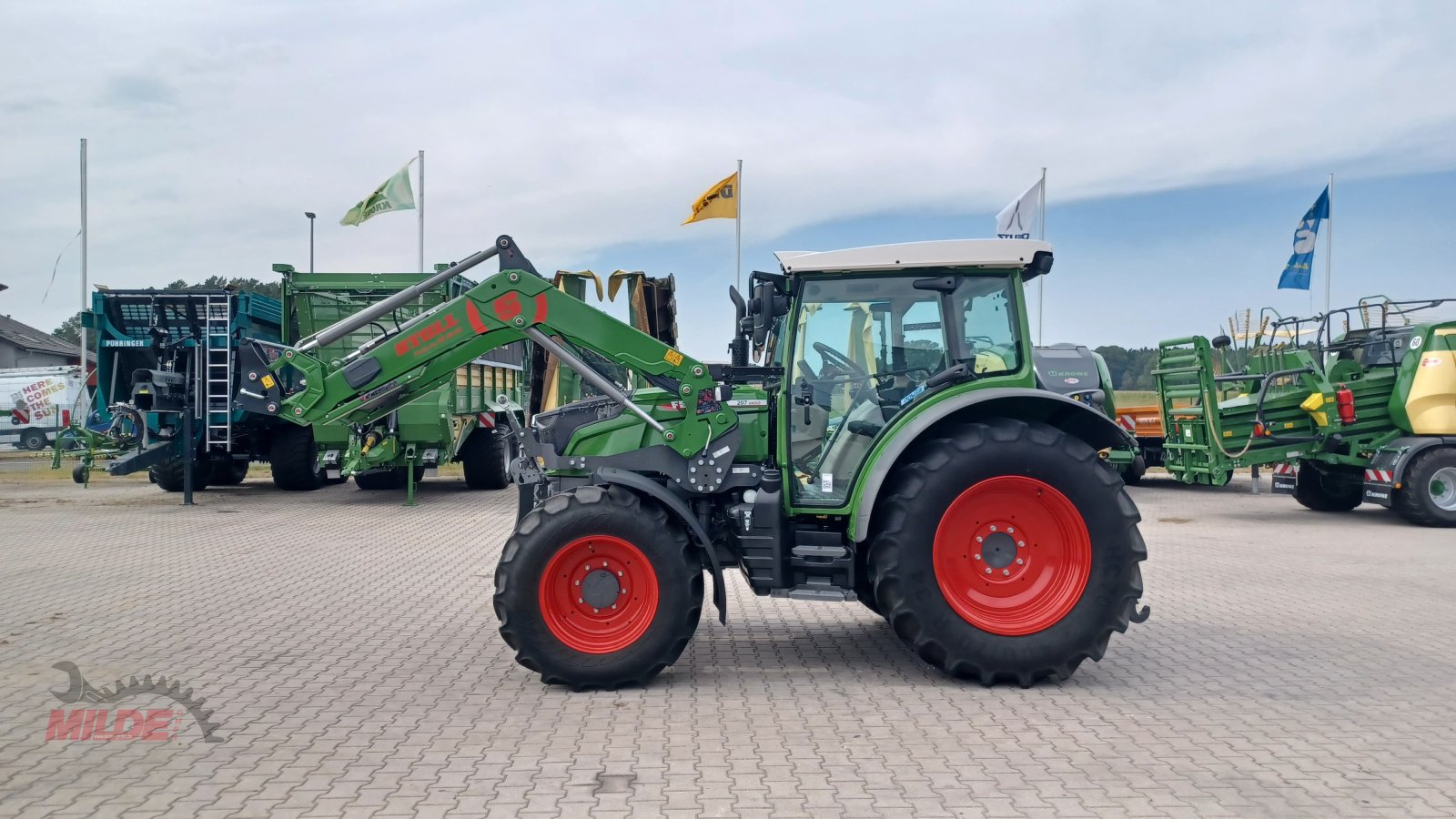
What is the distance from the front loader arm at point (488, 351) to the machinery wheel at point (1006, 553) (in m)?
1.19

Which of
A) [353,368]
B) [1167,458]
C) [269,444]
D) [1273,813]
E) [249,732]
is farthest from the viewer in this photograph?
[269,444]

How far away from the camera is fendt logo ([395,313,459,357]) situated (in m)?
5.43

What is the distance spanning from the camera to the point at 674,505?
206 inches

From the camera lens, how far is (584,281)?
14.7 m

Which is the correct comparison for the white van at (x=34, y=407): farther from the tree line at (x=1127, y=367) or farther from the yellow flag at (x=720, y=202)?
the tree line at (x=1127, y=367)

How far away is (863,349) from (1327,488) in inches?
449

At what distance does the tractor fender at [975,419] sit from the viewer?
5223mm

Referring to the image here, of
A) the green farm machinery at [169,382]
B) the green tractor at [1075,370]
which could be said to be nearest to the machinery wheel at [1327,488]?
the green tractor at [1075,370]

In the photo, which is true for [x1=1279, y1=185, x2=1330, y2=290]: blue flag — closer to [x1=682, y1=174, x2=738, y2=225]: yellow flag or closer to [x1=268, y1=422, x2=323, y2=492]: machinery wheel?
[x1=682, y1=174, x2=738, y2=225]: yellow flag

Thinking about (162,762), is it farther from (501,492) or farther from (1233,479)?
(1233,479)

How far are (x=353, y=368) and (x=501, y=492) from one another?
36.7 ft

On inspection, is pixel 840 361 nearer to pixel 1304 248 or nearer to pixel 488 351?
pixel 488 351

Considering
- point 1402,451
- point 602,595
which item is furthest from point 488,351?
point 1402,451

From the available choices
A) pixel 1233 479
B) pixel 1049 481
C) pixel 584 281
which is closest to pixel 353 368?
pixel 1049 481
